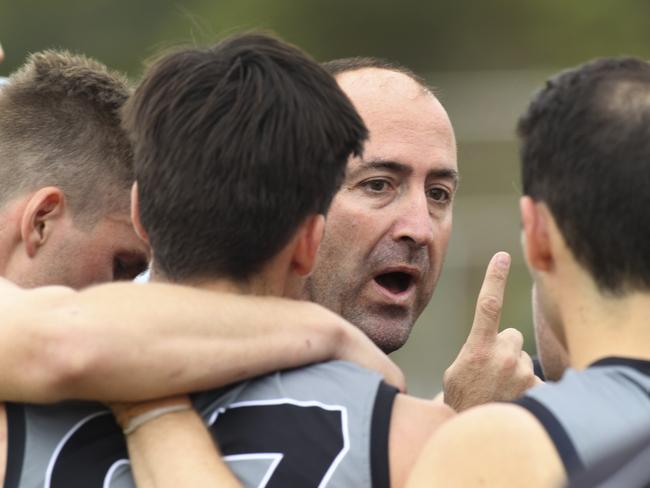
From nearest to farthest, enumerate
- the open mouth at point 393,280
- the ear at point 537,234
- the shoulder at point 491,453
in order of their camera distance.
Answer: the shoulder at point 491,453
the ear at point 537,234
the open mouth at point 393,280

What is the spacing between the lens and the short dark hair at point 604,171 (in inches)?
107

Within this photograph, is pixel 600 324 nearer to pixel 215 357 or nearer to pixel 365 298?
pixel 215 357

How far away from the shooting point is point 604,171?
8.94 feet

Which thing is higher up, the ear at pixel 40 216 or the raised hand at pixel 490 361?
the ear at pixel 40 216

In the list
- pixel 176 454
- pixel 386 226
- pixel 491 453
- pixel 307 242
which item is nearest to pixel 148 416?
pixel 176 454

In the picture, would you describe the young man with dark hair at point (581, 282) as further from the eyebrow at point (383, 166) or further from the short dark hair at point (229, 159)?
the eyebrow at point (383, 166)

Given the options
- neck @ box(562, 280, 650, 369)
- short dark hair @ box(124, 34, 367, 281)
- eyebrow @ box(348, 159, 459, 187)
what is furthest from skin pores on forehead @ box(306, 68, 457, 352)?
neck @ box(562, 280, 650, 369)

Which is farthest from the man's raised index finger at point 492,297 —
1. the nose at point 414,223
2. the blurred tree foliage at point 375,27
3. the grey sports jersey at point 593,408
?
the blurred tree foliage at point 375,27

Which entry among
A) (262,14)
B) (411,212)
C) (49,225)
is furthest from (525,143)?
(262,14)

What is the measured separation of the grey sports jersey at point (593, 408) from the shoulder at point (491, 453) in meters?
0.03

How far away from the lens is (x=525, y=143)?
294cm

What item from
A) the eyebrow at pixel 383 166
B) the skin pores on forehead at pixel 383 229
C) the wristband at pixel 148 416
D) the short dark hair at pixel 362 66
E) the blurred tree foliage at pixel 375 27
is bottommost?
the blurred tree foliage at pixel 375 27

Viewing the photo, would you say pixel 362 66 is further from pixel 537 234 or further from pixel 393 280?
pixel 537 234

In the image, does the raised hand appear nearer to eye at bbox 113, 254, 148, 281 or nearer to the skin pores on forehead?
the skin pores on forehead
